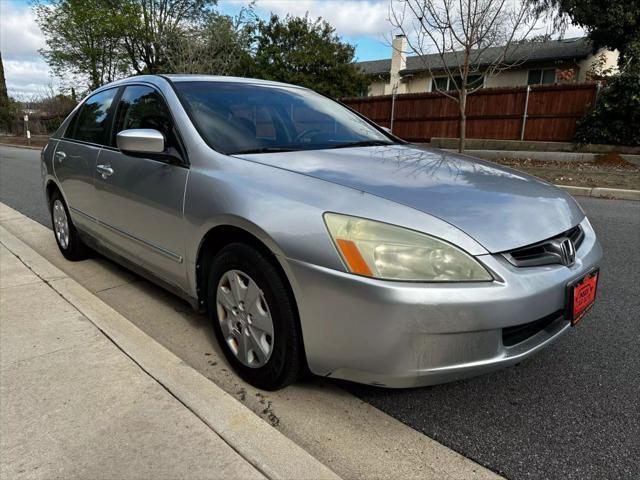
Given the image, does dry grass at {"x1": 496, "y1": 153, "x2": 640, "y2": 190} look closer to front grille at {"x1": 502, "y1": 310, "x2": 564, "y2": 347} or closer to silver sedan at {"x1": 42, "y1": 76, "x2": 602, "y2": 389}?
silver sedan at {"x1": 42, "y1": 76, "x2": 602, "y2": 389}

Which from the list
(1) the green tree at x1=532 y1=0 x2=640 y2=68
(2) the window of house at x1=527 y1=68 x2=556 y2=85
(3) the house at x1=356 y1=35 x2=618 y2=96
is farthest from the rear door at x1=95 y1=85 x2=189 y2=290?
(2) the window of house at x1=527 y1=68 x2=556 y2=85

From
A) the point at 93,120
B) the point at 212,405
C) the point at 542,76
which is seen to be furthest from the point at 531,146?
the point at 212,405

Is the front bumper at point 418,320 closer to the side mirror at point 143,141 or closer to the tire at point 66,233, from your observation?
the side mirror at point 143,141

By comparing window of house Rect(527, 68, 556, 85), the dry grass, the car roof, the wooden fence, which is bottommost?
the dry grass

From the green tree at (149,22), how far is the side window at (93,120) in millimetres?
28727

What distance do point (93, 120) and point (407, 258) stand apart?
123 inches

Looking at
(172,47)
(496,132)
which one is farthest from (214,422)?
(172,47)

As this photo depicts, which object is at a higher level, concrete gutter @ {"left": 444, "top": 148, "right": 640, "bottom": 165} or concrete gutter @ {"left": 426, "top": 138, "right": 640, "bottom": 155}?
concrete gutter @ {"left": 426, "top": 138, "right": 640, "bottom": 155}

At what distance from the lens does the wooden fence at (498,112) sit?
1388cm

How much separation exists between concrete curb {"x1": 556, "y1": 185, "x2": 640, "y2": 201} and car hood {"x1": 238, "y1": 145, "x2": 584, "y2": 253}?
6690 mm

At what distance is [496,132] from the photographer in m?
15.3

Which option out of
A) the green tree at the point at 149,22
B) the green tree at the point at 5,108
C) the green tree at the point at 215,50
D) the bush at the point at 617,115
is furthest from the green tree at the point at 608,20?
the green tree at the point at 5,108

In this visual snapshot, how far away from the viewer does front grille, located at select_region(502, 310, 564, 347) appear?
1.85 meters

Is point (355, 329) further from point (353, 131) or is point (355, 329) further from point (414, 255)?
point (353, 131)
